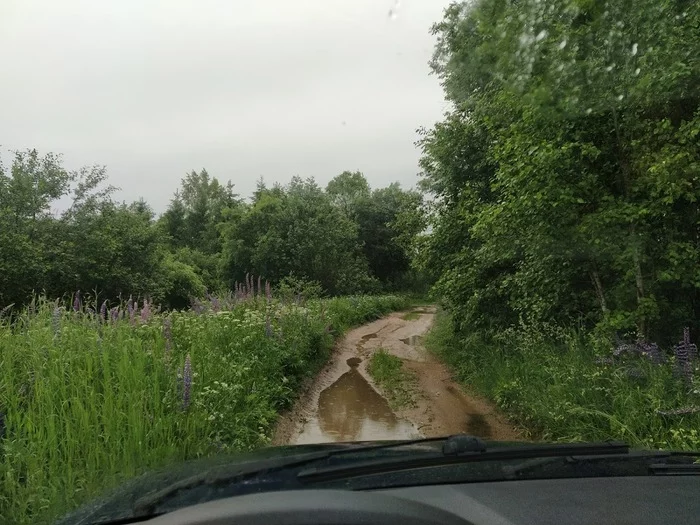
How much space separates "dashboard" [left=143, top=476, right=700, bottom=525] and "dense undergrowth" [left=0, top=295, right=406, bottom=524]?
254cm

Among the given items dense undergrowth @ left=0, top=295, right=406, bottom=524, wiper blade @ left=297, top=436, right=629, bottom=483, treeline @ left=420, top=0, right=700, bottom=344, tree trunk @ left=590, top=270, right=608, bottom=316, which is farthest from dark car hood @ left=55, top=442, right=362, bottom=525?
tree trunk @ left=590, top=270, right=608, bottom=316

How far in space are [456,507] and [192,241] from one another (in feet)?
179

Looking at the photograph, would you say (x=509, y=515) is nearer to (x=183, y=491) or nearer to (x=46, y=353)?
(x=183, y=491)

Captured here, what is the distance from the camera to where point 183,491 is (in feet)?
5.29

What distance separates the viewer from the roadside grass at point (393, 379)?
903cm

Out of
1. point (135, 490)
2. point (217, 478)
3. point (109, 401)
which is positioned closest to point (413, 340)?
point (109, 401)

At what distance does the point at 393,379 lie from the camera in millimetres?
10547

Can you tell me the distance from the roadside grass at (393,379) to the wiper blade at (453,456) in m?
6.74

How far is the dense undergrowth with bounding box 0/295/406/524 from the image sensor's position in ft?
12.1

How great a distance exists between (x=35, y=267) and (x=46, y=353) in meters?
17.2

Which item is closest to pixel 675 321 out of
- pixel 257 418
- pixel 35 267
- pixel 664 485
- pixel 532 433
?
pixel 532 433

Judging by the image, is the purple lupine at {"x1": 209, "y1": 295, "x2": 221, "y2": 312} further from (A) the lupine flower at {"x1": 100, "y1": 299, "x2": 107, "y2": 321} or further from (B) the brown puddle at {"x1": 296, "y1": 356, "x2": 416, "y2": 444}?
(A) the lupine flower at {"x1": 100, "y1": 299, "x2": 107, "y2": 321}

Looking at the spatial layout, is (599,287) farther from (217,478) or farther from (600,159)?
(217,478)

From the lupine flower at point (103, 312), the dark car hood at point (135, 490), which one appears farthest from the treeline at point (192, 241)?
the dark car hood at point (135, 490)
